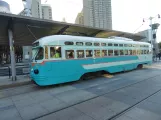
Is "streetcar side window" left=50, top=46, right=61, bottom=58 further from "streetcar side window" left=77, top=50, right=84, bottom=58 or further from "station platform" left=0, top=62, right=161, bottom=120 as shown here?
"station platform" left=0, top=62, right=161, bottom=120

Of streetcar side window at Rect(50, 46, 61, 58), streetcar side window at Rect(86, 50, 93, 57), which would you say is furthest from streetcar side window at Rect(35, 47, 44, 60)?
streetcar side window at Rect(86, 50, 93, 57)

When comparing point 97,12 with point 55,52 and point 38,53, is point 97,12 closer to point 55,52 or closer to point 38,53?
point 55,52

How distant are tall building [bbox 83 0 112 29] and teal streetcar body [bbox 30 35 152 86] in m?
4.24

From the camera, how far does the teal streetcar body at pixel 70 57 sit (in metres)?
6.70

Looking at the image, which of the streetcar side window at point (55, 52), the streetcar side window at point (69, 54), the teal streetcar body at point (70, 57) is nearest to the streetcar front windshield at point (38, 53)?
the teal streetcar body at point (70, 57)

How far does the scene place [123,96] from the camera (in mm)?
5238

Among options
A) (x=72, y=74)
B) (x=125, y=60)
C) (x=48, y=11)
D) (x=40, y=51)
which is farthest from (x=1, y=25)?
(x=48, y=11)

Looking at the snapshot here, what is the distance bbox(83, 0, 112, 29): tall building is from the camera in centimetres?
1173

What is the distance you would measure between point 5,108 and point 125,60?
31.4 feet

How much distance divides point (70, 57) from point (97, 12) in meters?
7.21

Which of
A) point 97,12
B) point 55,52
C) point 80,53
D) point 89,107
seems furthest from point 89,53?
point 97,12

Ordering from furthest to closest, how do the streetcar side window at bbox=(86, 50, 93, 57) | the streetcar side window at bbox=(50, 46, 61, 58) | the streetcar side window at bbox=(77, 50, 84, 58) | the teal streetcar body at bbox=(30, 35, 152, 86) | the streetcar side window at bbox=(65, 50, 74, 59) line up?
the streetcar side window at bbox=(86, 50, 93, 57) → the streetcar side window at bbox=(77, 50, 84, 58) → the streetcar side window at bbox=(65, 50, 74, 59) → the streetcar side window at bbox=(50, 46, 61, 58) → the teal streetcar body at bbox=(30, 35, 152, 86)

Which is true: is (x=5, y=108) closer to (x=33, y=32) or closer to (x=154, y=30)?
(x=33, y=32)

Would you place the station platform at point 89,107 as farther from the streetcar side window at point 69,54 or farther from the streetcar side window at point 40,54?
the streetcar side window at point 69,54
